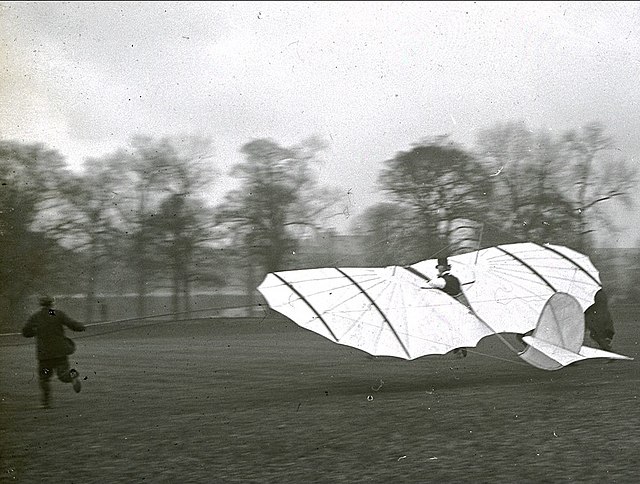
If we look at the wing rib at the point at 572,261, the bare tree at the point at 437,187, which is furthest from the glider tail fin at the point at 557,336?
the bare tree at the point at 437,187

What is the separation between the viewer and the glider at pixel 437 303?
10.9ft

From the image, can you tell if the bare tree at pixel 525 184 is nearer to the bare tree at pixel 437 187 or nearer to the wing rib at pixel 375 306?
the bare tree at pixel 437 187

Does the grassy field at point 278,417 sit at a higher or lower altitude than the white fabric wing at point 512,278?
lower

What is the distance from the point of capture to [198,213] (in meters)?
3.33

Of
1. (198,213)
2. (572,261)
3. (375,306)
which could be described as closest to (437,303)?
(375,306)

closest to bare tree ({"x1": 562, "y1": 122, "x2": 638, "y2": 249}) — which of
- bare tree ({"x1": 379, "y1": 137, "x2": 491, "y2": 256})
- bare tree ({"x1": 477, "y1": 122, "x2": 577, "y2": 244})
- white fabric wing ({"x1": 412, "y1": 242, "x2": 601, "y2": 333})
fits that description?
bare tree ({"x1": 477, "y1": 122, "x2": 577, "y2": 244})

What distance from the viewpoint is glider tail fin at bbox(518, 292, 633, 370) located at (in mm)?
3400

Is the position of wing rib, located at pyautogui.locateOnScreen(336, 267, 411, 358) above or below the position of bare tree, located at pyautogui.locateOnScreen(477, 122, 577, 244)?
below

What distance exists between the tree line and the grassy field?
7.6 inches

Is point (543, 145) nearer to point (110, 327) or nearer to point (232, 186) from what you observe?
point (232, 186)

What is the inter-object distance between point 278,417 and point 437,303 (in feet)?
2.36

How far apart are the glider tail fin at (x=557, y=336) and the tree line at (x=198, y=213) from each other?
306 millimetres

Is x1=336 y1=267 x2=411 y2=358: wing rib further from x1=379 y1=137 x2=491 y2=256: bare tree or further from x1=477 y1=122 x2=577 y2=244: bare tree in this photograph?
x1=477 y1=122 x2=577 y2=244: bare tree

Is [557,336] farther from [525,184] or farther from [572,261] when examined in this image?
[525,184]
